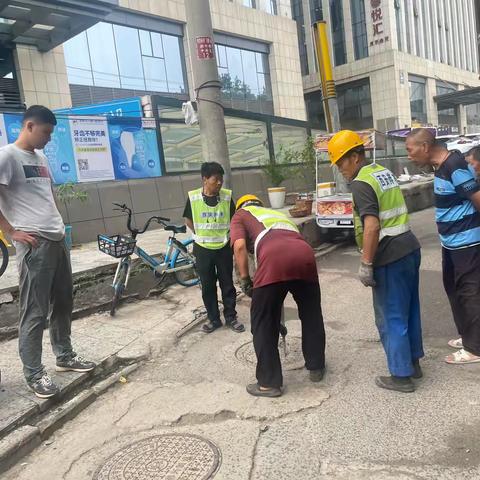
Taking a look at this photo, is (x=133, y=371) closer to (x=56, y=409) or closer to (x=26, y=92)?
(x=56, y=409)

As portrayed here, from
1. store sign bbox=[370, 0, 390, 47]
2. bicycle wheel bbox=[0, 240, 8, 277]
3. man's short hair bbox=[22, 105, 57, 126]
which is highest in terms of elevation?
store sign bbox=[370, 0, 390, 47]

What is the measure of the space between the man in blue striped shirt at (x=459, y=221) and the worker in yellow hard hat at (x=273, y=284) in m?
1.10

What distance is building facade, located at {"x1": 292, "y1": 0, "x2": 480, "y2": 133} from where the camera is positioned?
35.8 m

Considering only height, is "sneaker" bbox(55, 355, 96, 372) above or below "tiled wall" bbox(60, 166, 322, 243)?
below

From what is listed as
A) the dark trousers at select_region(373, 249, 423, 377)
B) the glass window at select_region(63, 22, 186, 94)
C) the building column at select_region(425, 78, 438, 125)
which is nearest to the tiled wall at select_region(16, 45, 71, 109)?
the glass window at select_region(63, 22, 186, 94)

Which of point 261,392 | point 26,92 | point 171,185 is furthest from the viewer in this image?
point 26,92

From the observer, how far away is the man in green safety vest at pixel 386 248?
332cm

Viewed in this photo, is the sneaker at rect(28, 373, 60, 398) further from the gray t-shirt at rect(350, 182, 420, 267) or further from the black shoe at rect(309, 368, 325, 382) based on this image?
the gray t-shirt at rect(350, 182, 420, 267)

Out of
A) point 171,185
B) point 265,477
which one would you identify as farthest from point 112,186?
point 265,477

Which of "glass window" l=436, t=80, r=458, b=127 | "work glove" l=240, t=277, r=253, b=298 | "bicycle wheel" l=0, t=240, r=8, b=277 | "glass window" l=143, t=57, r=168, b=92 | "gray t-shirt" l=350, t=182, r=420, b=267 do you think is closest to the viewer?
"gray t-shirt" l=350, t=182, r=420, b=267

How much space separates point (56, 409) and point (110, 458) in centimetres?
86

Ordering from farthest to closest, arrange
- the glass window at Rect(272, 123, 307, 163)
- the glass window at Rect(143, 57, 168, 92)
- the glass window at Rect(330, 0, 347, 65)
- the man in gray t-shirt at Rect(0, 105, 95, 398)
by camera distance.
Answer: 1. the glass window at Rect(330, 0, 347, 65)
2. the glass window at Rect(143, 57, 168, 92)
3. the glass window at Rect(272, 123, 307, 163)
4. the man in gray t-shirt at Rect(0, 105, 95, 398)

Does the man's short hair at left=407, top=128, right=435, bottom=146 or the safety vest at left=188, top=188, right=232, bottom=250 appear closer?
the man's short hair at left=407, top=128, right=435, bottom=146

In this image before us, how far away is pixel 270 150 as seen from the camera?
14617 millimetres
